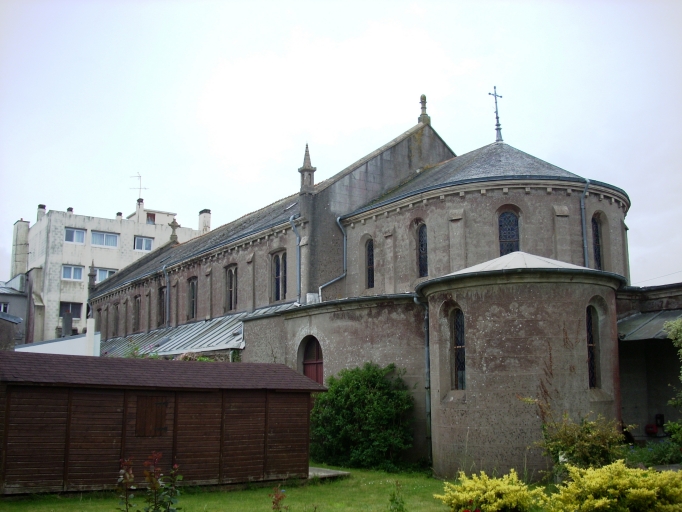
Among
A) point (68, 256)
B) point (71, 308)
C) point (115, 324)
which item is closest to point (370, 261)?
point (115, 324)

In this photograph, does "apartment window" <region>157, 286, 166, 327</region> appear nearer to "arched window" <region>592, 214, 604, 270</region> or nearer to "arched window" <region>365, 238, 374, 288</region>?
"arched window" <region>365, 238, 374, 288</region>

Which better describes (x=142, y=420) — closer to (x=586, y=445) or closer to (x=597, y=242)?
(x=586, y=445)

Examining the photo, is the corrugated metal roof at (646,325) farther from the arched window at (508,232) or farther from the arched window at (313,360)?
the arched window at (313,360)

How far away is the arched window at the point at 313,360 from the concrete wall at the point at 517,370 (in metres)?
7.51

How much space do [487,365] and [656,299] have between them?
8461mm

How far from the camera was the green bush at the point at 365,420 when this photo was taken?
2059cm

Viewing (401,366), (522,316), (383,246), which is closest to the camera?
(522,316)

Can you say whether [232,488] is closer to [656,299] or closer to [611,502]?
[611,502]

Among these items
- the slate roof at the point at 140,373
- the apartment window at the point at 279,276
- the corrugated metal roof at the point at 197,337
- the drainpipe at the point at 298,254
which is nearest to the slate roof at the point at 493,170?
the drainpipe at the point at 298,254

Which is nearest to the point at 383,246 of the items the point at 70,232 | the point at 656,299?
the point at 656,299

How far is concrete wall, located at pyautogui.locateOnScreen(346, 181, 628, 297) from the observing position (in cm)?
2633

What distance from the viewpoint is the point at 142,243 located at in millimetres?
66062

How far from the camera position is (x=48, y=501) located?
14.1 metres

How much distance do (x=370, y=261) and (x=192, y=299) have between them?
15.8 m
